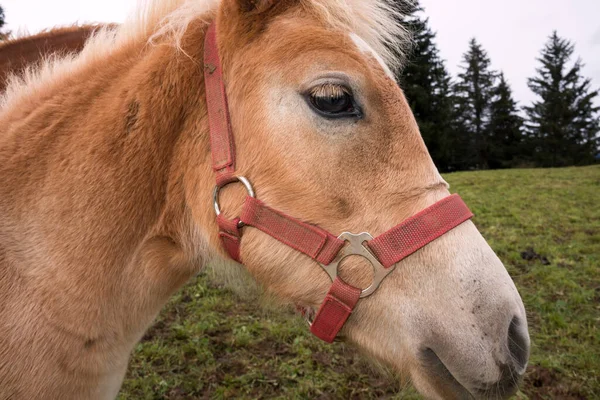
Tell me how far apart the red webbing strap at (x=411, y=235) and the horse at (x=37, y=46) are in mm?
2221

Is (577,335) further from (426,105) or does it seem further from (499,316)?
(426,105)

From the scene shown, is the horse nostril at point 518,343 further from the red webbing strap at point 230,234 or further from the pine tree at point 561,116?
the pine tree at point 561,116

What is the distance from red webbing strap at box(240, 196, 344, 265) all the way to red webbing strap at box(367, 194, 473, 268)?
0.17 meters

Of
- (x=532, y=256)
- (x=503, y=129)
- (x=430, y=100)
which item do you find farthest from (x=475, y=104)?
(x=532, y=256)

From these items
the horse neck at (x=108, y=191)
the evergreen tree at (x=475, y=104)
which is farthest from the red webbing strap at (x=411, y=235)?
the evergreen tree at (x=475, y=104)

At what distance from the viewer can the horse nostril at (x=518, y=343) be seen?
145cm

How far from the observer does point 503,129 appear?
39.7m

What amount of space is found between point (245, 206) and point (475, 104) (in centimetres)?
4589

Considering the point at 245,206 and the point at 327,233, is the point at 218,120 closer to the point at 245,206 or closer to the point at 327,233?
the point at 245,206

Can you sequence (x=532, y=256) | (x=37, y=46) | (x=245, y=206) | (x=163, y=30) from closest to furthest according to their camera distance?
(x=245, y=206)
(x=163, y=30)
(x=37, y=46)
(x=532, y=256)

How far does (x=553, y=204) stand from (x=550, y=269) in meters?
5.26

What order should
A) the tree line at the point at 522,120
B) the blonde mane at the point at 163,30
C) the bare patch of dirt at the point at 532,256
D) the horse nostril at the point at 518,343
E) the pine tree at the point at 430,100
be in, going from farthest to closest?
1. the tree line at the point at 522,120
2. the pine tree at the point at 430,100
3. the bare patch of dirt at the point at 532,256
4. the blonde mane at the point at 163,30
5. the horse nostril at the point at 518,343

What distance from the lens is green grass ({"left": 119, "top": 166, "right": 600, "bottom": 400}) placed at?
11.1 ft

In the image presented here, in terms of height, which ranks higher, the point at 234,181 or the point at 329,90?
the point at 329,90
